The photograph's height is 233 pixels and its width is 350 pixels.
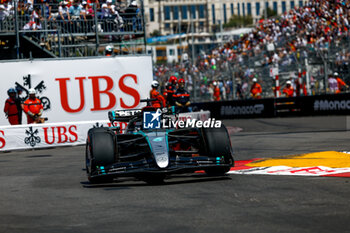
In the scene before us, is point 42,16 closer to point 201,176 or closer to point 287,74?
point 287,74

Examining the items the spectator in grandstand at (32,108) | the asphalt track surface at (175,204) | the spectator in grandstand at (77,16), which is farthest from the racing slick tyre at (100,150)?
the spectator in grandstand at (77,16)

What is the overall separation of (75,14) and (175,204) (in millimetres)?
18767

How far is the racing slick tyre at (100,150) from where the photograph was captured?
9.12 meters

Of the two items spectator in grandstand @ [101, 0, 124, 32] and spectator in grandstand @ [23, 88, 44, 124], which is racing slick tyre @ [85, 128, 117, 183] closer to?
spectator in grandstand @ [23, 88, 44, 124]

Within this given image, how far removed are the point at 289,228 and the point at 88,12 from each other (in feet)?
67.0

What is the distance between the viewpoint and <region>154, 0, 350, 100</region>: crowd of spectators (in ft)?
88.9

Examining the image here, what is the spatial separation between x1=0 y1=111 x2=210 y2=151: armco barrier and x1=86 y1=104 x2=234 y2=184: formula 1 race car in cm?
796

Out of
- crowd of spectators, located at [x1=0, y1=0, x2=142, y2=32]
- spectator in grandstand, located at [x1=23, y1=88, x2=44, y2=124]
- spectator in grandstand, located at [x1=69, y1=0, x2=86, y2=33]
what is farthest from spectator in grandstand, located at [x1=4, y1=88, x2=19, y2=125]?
spectator in grandstand, located at [x1=69, y1=0, x2=86, y2=33]

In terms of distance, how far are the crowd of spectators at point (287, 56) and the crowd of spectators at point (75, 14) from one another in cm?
728

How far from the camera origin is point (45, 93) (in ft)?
70.9

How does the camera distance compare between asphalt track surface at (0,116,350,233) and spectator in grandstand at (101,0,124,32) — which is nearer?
asphalt track surface at (0,116,350,233)

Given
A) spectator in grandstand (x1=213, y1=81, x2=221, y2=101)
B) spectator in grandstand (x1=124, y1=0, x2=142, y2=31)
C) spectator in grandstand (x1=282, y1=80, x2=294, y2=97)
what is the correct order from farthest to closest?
1. spectator in grandstand (x1=213, y1=81, x2=221, y2=101)
2. spectator in grandstand (x1=282, y1=80, x2=294, y2=97)
3. spectator in grandstand (x1=124, y1=0, x2=142, y2=31)

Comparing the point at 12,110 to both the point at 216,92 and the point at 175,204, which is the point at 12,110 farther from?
the point at 216,92

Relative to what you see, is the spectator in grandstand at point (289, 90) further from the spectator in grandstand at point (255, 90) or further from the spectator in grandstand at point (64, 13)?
the spectator in grandstand at point (64, 13)
